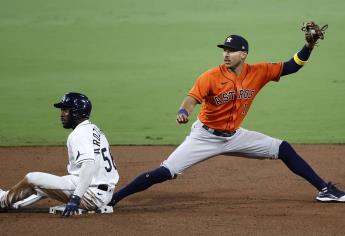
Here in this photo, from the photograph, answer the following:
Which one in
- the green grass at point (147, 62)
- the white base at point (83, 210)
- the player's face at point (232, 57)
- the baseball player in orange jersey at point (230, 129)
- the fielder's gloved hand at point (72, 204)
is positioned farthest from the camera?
the green grass at point (147, 62)

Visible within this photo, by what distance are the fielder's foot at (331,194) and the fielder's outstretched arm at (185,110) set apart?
146 cm

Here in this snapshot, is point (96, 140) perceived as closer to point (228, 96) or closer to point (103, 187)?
point (103, 187)

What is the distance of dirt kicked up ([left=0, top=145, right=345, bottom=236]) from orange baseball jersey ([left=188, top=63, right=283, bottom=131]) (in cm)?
79

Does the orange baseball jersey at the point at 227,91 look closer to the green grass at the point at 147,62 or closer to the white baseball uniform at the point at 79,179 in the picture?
the white baseball uniform at the point at 79,179

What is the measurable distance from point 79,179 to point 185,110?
1.09 m

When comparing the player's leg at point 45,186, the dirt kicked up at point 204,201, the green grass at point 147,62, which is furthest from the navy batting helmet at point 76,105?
the green grass at point 147,62

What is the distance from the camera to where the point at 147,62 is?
15.5 metres

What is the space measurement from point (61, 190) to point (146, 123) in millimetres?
4930

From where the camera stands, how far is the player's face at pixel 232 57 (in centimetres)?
748

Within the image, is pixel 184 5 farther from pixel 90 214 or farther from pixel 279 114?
pixel 90 214

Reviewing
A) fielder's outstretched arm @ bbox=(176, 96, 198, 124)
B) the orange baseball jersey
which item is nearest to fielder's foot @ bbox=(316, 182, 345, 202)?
the orange baseball jersey

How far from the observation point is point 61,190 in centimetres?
689

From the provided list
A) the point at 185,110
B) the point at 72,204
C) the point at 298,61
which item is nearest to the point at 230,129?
the point at 185,110

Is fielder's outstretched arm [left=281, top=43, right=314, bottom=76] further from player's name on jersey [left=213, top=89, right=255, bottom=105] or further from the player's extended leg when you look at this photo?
the player's extended leg
